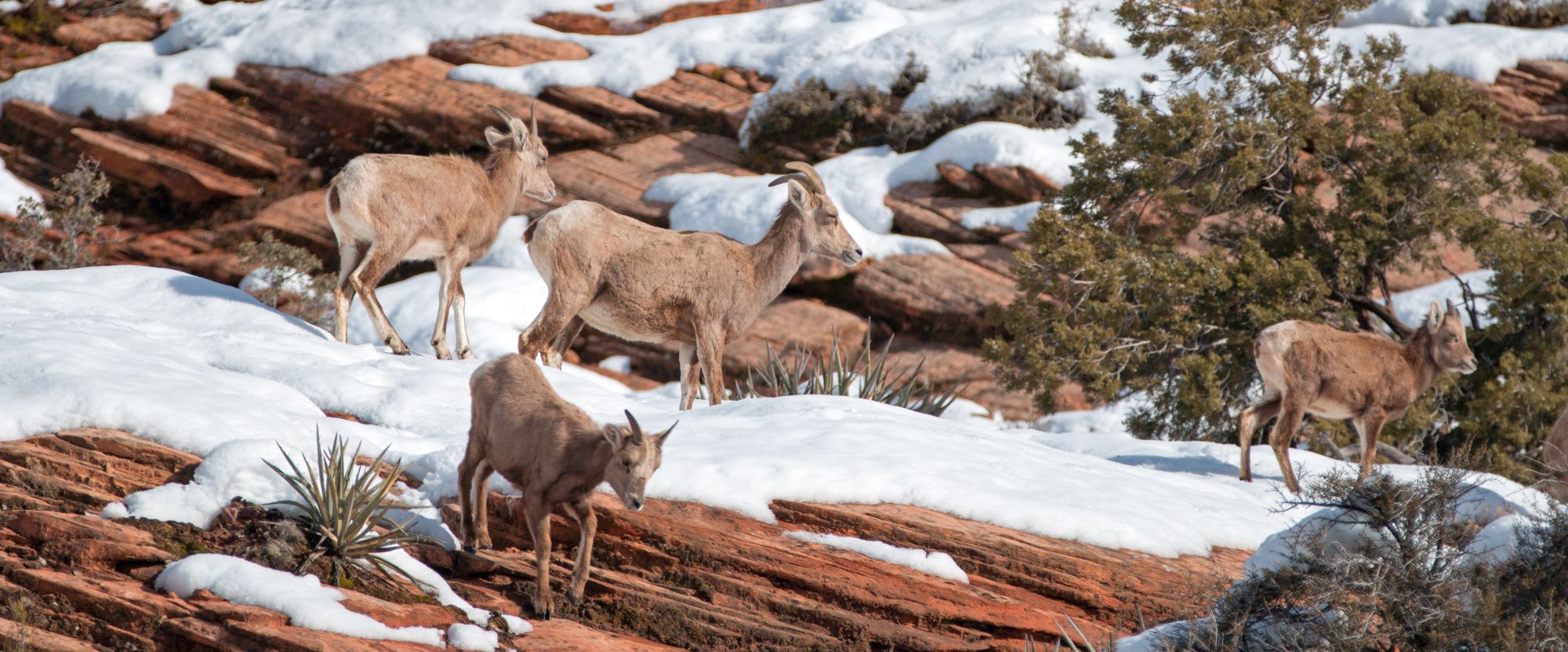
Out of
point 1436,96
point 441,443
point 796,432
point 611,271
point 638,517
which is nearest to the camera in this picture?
point 638,517

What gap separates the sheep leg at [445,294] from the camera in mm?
10781

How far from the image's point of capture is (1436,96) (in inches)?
658

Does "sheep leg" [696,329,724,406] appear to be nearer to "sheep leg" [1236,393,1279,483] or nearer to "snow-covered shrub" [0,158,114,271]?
"sheep leg" [1236,393,1279,483]

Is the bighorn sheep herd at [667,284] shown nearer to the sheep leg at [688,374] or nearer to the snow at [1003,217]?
the sheep leg at [688,374]

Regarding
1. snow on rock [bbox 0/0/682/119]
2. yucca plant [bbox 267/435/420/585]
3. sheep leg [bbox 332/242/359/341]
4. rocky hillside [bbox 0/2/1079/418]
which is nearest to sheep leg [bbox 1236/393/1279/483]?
yucca plant [bbox 267/435/420/585]

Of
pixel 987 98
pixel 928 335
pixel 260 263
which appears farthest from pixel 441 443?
pixel 987 98

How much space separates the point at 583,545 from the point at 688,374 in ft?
13.0

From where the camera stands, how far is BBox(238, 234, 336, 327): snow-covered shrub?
1594 cm

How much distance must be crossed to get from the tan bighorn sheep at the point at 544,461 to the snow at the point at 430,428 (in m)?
0.44

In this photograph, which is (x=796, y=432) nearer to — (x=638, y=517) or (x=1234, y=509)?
(x=638, y=517)

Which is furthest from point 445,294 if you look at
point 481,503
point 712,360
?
point 481,503

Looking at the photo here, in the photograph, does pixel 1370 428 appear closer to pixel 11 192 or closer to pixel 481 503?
pixel 481 503

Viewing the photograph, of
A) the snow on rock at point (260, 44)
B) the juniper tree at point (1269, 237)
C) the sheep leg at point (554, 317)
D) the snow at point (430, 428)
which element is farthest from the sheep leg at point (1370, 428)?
the snow on rock at point (260, 44)

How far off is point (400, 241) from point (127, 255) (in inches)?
560
